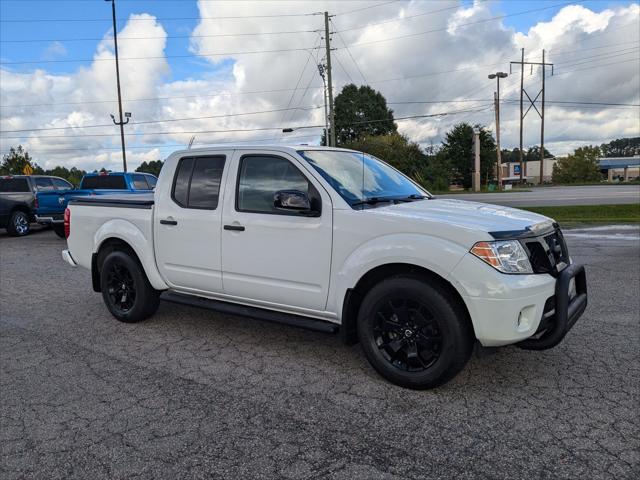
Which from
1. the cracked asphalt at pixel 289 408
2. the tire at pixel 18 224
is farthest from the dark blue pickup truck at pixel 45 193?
the cracked asphalt at pixel 289 408

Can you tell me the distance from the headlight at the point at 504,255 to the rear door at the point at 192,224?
2320 mm

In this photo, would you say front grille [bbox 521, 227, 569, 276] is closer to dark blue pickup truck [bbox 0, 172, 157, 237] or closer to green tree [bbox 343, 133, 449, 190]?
dark blue pickup truck [bbox 0, 172, 157, 237]

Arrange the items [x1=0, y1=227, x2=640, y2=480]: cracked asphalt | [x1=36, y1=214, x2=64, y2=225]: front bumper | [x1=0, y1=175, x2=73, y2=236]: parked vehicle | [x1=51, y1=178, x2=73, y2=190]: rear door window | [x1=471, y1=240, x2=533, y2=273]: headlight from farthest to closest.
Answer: [x1=51, y1=178, x2=73, y2=190]: rear door window, [x1=0, y1=175, x2=73, y2=236]: parked vehicle, [x1=36, y1=214, x2=64, y2=225]: front bumper, [x1=471, y1=240, x2=533, y2=273]: headlight, [x1=0, y1=227, x2=640, y2=480]: cracked asphalt

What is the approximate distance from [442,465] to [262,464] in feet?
3.21

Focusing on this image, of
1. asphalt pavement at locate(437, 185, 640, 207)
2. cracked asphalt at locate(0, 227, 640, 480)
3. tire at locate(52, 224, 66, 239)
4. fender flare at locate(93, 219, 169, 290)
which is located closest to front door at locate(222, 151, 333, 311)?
cracked asphalt at locate(0, 227, 640, 480)

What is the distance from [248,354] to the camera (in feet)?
14.4

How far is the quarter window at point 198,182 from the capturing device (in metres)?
4.58

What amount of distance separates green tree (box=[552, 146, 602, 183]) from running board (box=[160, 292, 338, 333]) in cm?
8900

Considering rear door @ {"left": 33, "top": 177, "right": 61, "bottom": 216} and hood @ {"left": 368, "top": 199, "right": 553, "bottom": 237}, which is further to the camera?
rear door @ {"left": 33, "top": 177, "right": 61, "bottom": 216}

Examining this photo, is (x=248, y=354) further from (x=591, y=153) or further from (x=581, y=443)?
(x=591, y=153)

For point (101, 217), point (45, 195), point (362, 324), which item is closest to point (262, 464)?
point (362, 324)

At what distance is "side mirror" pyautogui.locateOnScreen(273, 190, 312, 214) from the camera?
12.3ft

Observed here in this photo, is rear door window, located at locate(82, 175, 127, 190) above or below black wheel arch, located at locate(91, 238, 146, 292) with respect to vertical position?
above

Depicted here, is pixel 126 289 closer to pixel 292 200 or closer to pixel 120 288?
pixel 120 288
